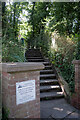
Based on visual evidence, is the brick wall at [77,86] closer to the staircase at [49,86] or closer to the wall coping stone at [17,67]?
the staircase at [49,86]

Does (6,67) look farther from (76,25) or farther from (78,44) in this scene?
(76,25)

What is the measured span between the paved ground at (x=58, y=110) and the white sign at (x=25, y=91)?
1.03 meters

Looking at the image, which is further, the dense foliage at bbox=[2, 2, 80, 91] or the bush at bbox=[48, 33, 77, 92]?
the dense foliage at bbox=[2, 2, 80, 91]

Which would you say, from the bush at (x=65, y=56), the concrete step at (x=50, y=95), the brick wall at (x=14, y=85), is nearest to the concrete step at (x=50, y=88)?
the concrete step at (x=50, y=95)

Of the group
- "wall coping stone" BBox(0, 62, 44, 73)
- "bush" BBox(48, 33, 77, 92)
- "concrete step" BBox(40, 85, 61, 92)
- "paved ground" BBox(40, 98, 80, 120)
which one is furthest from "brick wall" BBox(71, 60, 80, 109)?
"wall coping stone" BBox(0, 62, 44, 73)

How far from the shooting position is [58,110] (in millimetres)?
3818

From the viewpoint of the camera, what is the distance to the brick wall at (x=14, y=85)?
255 centimetres

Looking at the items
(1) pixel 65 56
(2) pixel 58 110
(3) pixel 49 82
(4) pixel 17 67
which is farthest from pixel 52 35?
(4) pixel 17 67

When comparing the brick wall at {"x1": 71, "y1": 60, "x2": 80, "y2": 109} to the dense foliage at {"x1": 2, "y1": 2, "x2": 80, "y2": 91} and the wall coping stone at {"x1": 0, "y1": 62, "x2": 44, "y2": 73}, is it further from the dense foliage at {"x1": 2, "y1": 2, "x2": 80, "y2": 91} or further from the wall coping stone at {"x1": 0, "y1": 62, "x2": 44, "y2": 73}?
the wall coping stone at {"x1": 0, "y1": 62, "x2": 44, "y2": 73}

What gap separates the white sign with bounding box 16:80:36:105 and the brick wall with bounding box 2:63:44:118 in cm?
7

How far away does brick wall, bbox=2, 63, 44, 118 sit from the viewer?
8.37 ft

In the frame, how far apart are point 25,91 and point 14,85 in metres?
0.31

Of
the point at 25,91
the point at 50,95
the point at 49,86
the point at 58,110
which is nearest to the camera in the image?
the point at 25,91

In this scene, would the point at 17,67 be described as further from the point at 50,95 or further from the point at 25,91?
the point at 50,95
